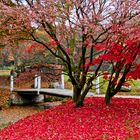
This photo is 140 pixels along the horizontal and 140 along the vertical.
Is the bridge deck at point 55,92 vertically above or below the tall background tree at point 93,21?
below

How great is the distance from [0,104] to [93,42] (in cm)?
836

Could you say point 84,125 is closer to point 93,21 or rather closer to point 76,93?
point 93,21

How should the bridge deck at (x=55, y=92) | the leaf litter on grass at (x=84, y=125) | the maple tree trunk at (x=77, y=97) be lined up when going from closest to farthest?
the leaf litter on grass at (x=84, y=125) → the maple tree trunk at (x=77, y=97) → the bridge deck at (x=55, y=92)

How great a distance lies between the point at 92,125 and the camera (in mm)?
7934

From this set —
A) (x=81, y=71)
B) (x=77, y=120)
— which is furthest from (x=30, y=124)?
(x=81, y=71)

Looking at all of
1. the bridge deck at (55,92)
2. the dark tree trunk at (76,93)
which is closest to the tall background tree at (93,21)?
the dark tree trunk at (76,93)

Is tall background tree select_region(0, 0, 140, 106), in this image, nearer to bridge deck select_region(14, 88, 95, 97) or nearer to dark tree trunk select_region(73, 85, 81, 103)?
dark tree trunk select_region(73, 85, 81, 103)

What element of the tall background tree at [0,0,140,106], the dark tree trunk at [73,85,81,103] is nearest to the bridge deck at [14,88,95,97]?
the dark tree trunk at [73,85,81,103]

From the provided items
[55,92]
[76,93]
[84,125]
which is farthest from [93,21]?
[55,92]

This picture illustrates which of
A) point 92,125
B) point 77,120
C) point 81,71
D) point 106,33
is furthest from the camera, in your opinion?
point 81,71

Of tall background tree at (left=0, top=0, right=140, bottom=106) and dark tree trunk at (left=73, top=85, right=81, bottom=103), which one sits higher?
tall background tree at (left=0, top=0, right=140, bottom=106)

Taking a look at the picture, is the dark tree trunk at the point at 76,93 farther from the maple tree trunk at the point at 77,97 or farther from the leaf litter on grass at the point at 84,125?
the leaf litter on grass at the point at 84,125

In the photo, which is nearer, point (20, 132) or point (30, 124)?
point (20, 132)

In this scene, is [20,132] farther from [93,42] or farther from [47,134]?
[93,42]
